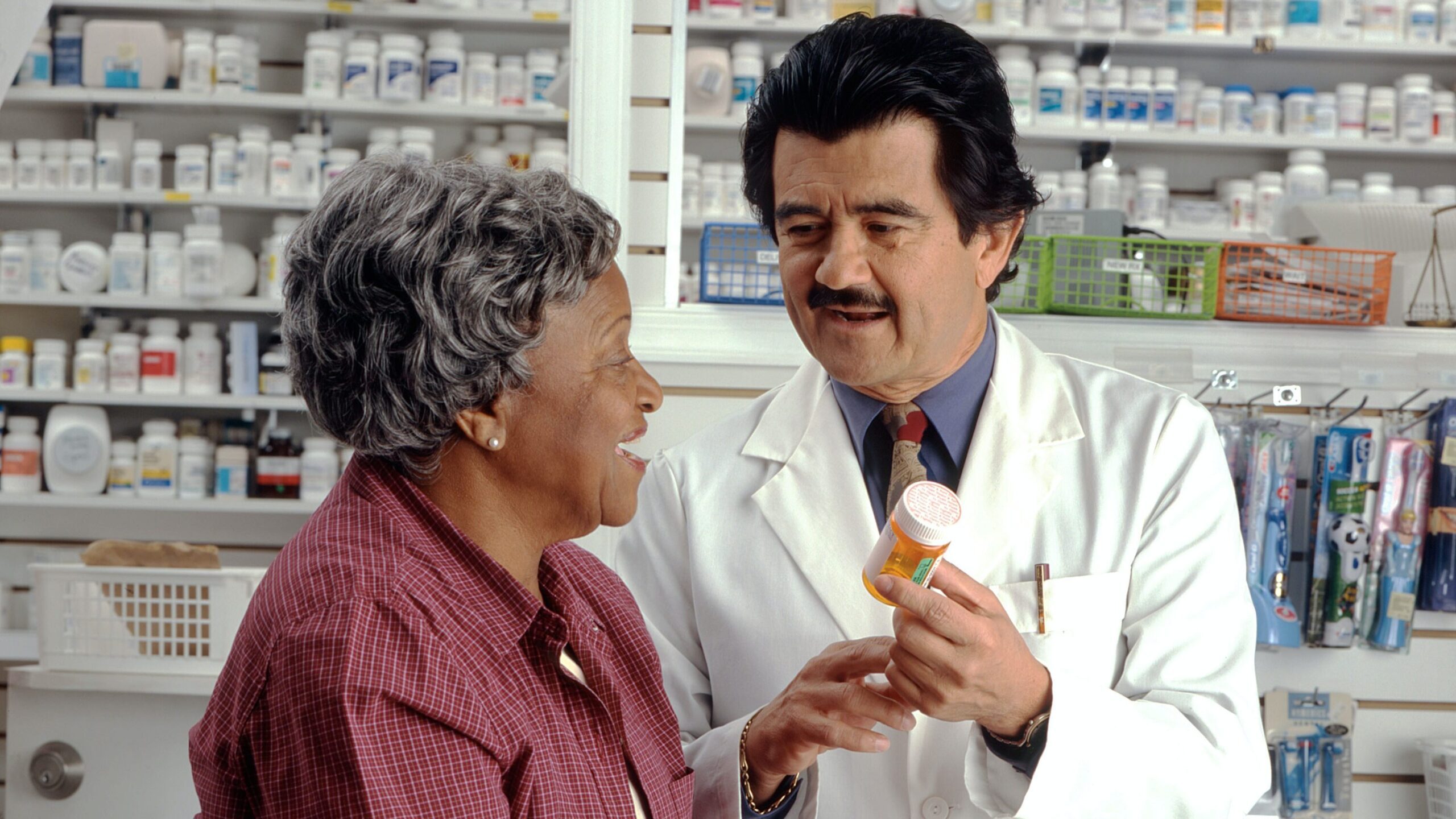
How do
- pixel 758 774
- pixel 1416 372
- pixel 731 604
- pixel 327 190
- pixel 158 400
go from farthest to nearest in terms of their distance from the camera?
1. pixel 158 400
2. pixel 1416 372
3. pixel 731 604
4. pixel 758 774
5. pixel 327 190

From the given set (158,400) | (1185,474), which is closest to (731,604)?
(1185,474)

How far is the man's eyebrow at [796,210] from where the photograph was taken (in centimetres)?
142

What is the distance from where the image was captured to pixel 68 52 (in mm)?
4539

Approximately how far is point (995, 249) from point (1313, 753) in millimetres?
1458

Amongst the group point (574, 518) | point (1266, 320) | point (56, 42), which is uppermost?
point (56, 42)

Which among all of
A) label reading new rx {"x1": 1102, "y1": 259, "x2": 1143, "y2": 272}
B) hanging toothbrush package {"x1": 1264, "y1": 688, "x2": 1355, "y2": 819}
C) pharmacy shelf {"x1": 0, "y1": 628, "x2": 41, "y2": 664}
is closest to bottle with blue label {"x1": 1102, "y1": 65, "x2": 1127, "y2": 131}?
label reading new rx {"x1": 1102, "y1": 259, "x2": 1143, "y2": 272}

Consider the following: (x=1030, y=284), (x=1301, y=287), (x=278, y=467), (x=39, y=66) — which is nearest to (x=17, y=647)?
(x=278, y=467)

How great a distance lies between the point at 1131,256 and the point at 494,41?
10.1ft

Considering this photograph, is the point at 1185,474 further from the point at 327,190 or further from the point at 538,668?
the point at 327,190

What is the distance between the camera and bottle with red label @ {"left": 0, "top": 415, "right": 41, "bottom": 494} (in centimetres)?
445

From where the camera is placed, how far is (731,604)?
1516 mm

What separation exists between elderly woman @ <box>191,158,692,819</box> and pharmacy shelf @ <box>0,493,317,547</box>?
3610mm

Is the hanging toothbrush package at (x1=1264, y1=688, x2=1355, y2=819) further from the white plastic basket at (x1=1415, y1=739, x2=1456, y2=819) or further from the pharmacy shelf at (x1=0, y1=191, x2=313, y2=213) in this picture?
the pharmacy shelf at (x1=0, y1=191, x2=313, y2=213)

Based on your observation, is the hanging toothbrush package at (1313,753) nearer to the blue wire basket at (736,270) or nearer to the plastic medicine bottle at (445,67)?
the blue wire basket at (736,270)
